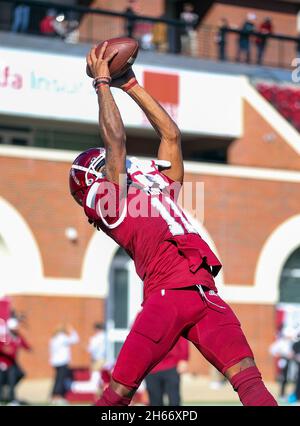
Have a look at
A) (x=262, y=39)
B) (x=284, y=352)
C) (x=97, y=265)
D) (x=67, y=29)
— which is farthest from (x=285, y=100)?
(x=284, y=352)

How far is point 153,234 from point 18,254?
20.5m

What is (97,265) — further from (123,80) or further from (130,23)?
(123,80)

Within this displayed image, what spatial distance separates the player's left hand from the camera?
22.0 feet

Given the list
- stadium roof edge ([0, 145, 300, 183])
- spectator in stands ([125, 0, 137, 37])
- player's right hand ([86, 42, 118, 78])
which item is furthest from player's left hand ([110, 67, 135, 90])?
spectator in stands ([125, 0, 137, 37])

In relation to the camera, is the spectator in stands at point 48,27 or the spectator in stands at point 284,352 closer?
the spectator in stands at point 284,352

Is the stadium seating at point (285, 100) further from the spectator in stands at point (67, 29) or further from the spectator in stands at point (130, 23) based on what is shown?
the spectator in stands at point (67, 29)

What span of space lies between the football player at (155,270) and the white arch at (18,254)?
20.2 meters

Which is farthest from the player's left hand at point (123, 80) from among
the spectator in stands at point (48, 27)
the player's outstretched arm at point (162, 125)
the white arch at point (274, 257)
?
the spectator in stands at point (48, 27)

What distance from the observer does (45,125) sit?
29.7 meters

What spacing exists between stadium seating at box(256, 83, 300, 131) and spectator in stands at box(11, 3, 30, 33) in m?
6.82

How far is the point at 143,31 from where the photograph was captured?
31609 mm

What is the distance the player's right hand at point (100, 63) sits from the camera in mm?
6395

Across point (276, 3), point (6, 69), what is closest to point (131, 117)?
point (6, 69)

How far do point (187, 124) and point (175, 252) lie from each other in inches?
959
